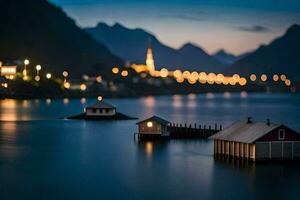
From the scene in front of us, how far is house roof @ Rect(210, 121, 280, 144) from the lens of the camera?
30.1 m

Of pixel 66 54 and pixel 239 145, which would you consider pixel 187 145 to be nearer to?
pixel 239 145

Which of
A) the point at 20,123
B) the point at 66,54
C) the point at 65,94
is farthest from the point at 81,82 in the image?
the point at 20,123

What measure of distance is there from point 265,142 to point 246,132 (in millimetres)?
1231

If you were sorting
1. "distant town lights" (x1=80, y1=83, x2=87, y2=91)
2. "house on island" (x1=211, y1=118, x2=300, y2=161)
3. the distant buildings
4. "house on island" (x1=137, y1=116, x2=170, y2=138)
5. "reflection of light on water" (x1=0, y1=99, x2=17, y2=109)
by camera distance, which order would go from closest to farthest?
1. "house on island" (x1=211, y1=118, x2=300, y2=161)
2. "house on island" (x1=137, y1=116, x2=170, y2=138)
3. "reflection of light on water" (x1=0, y1=99, x2=17, y2=109)
4. the distant buildings
5. "distant town lights" (x1=80, y1=83, x2=87, y2=91)

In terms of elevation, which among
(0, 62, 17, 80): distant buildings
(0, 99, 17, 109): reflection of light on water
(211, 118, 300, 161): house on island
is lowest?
(211, 118, 300, 161): house on island

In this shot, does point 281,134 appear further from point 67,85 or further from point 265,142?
point 67,85

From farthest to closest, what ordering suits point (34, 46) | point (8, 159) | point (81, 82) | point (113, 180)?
point (34, 46)
point (81, 82)
point (8, 159)
point (113, 180)

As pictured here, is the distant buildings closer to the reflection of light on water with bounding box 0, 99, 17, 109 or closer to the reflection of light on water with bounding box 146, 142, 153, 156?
the reflection of light on water with bounding box 0, 99, 17, 109

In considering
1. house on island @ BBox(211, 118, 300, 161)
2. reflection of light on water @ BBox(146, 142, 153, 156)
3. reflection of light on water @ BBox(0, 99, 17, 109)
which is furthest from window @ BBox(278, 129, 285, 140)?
reflection of light on water @ BBox(0, 99, 17, 109)

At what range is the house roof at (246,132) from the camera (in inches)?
1184

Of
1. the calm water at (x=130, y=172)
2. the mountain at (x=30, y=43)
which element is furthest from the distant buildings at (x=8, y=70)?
the calm water at (x=130, y=172)

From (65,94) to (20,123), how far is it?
81.2m

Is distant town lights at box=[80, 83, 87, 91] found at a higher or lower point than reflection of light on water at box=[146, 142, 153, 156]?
Answer: higher

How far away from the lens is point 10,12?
19188 cm
